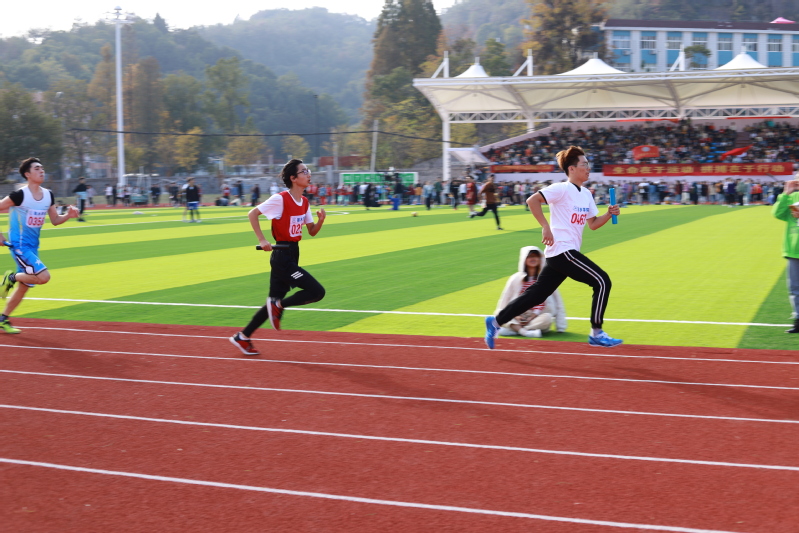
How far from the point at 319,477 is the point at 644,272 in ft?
36.6


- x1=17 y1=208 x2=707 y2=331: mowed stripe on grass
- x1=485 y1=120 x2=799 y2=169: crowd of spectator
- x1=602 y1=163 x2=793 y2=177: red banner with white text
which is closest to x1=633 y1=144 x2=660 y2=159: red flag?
x1=485 y1=120 x2=799 y2=169: crowd of spectator

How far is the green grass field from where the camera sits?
10039 millimetres

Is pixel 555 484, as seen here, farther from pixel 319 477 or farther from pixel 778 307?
pixel 778 307

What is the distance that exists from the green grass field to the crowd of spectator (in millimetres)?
32324

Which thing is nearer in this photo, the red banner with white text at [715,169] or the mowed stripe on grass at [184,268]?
the mowed stripe on grass at [184,268]

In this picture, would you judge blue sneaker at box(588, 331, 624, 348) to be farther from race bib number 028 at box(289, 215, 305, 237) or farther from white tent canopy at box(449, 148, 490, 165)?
white tent canopy at box(449, 148, 490, 165)

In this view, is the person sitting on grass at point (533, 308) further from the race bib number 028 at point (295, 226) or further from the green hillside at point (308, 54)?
the green hillside at point (308, 54)

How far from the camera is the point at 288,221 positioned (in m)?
7.65

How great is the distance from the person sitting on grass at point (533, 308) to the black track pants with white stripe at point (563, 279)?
0.82 metres

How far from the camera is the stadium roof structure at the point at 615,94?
52938 mm

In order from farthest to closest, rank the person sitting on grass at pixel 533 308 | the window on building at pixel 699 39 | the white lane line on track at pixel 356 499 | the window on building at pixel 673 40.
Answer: the window on building at pixel 673 40 → the window on building at pixel 699 39 → the person sitting on grass at pixel 533 308 → the white lane line on track at pixel 356 499

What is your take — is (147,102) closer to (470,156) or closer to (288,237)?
(470,156)

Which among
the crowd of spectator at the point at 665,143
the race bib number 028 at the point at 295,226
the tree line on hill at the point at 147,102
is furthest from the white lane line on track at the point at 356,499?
the tree line on hill at the point at 147,102

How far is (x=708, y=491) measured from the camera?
4.49 meters
